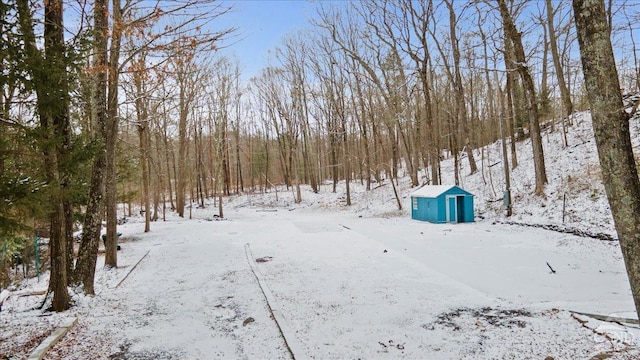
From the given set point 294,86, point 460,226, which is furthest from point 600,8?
point 294,86

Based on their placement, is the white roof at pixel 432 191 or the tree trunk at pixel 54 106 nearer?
the tree trunk at pixel 54 106

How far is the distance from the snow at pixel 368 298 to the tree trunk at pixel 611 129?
4.75ft

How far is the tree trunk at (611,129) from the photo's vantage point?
2.97 meters

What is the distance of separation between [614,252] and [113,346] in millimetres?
9788

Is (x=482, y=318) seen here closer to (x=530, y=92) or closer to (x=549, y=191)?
(x=549, y=191)

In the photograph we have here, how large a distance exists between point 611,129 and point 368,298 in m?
3.96

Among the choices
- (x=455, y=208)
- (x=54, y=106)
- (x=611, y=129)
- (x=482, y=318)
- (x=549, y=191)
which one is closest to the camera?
(x=611, y=129)

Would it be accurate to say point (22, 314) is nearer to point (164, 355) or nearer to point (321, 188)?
point (164, 355)

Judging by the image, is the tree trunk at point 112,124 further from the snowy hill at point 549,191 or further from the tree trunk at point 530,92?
the tree trunk at point 530,92

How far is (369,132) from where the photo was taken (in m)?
29.3

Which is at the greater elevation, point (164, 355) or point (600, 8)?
point (600, 8)

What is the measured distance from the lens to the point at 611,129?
2.99 m

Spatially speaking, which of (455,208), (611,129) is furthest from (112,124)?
(455,208)

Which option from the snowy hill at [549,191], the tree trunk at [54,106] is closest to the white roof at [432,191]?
the snowy hill at [549,191]
